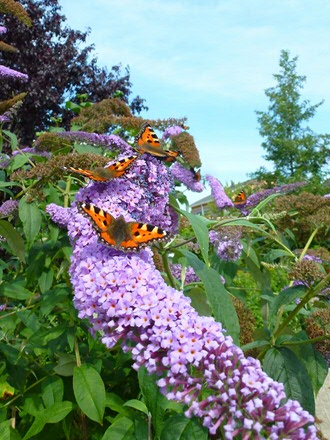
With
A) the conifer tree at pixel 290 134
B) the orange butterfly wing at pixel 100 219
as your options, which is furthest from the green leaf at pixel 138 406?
the conifer tree at pixel 290 134

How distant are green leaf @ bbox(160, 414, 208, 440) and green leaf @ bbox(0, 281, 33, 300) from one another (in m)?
0.92

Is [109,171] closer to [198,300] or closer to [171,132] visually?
[198,300]

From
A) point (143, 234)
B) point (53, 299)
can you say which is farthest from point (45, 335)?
point (143, 234)

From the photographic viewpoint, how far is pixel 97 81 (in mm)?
12961

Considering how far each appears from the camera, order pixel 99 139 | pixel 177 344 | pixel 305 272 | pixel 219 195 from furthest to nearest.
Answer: pixel 219 195, pixel 99 139, pixel 305 272, pixel 177 344

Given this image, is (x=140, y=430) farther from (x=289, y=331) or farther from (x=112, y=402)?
(x=289, y=331)

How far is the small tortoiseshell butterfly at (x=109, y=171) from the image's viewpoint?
1926 mm

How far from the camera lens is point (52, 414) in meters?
2.03

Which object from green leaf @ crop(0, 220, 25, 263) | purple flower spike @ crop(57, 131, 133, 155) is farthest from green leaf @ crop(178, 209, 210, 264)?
purple flower spike @ crop(57, 131, 133, 155)

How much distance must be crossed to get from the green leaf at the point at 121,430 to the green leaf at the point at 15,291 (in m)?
0.70

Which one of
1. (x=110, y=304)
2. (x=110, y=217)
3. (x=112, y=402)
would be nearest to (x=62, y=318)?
(x=112, y=402)

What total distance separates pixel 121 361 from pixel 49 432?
41cm

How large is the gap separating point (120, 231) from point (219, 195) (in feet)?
5.97

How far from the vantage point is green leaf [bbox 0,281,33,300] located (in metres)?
2.41
